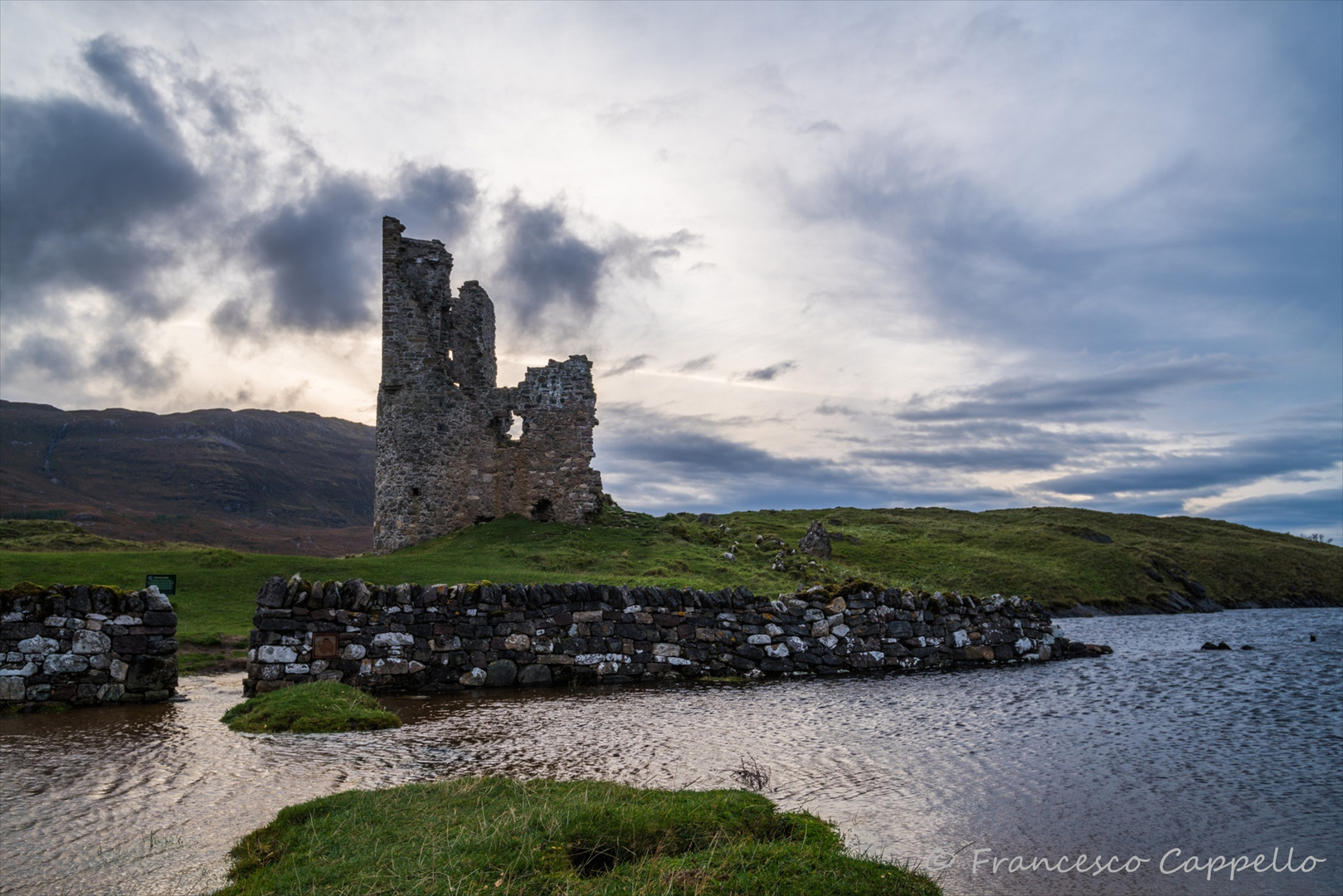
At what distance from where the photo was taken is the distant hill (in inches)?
3369

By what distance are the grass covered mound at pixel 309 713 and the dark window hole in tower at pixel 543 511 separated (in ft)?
69.2

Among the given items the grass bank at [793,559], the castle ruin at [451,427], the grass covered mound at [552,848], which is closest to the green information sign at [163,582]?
the grass bank at [793,559]

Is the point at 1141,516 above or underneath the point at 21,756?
above

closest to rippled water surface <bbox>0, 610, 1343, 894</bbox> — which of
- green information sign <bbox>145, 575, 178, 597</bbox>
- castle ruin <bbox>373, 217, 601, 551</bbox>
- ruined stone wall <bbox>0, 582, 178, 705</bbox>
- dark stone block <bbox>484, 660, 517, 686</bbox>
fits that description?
ruined stone wall <bbox>0, 582, 178, 705</bbox>

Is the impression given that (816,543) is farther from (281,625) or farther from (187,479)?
(187,479)

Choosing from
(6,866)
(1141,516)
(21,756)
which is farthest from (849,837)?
(1141,516)

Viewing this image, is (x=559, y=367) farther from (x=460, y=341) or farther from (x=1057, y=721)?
(x=1057, y=721)

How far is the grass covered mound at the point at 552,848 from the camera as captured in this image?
466 centimetres

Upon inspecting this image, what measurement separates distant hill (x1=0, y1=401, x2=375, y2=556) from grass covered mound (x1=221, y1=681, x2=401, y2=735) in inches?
2835

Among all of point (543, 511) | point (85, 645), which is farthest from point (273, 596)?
point (543, 511)

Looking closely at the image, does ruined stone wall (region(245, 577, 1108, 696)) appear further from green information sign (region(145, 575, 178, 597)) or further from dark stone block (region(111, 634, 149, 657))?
green information sign (region(145, 575, 178, 597))

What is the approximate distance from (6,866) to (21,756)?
446 centimetres

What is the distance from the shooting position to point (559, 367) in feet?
111

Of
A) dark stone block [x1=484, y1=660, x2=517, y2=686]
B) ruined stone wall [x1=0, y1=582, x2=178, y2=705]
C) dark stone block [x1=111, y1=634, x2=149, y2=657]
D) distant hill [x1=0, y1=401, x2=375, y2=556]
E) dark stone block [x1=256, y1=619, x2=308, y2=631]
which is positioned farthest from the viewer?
distant hill [x1=0, y1=401, x2=375, y2=556]
